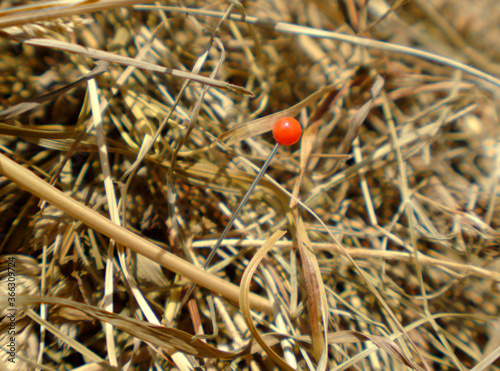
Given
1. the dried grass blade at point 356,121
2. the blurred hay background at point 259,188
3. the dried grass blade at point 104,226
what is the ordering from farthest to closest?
1. the dried grass blade at point 356,121
2. the blurred hay background at point 259,188
3. the dried grass blade at point 104,226

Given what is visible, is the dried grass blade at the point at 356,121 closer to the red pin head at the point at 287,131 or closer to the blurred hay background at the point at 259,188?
the blurred hay background at the point at 259,188

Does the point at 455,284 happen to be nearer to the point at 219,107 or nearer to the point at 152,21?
the point at 219,107

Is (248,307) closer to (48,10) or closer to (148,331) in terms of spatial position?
(148,331)

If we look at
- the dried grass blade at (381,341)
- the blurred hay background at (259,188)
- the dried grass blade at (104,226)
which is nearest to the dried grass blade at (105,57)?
the blurred hay background at (259,188)

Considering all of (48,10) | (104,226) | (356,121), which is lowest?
(104,226)

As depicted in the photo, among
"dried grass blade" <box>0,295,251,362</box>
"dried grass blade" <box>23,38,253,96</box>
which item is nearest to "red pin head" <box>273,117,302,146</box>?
"dried grass blade" <box>23,38,253,96</box>

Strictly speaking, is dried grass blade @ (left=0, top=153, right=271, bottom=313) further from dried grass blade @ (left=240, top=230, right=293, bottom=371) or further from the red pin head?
the red pin head

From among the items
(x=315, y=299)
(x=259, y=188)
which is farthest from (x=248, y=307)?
(x=259, y=188)

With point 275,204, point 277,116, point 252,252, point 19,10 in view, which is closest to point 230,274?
point 252,252

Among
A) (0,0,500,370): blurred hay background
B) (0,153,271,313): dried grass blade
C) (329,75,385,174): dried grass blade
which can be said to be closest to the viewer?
(0,153,271,313): dried grass blade
